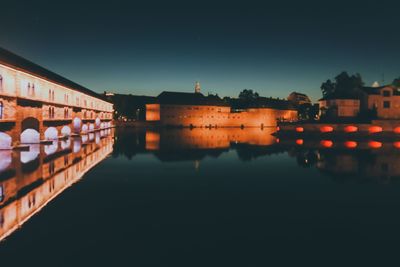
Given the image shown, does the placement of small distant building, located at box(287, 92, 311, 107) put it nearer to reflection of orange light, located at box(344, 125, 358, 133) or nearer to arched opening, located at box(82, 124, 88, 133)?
reflection of orange light, located at box(344, 125, 358, 133)

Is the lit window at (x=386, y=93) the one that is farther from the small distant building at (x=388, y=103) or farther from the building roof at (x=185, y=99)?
the building roof at (x=185, y=99)

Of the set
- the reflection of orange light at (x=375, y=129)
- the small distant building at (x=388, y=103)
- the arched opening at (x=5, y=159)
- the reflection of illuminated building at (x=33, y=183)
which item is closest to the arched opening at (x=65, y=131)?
the arched opening at (x=5, y=159)

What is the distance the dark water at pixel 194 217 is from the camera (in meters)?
8.12

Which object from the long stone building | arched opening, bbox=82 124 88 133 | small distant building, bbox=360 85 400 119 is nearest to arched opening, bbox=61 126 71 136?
the long stone building

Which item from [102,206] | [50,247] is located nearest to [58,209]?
[102,206]

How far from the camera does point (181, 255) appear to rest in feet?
26.5

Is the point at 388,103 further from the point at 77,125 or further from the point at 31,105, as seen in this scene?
the point at 31,105

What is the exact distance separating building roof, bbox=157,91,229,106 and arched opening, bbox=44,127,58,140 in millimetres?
64794

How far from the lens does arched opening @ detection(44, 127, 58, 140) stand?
3991 centimetres

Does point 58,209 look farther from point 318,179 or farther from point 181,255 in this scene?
point 318,179

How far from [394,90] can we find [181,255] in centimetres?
7726

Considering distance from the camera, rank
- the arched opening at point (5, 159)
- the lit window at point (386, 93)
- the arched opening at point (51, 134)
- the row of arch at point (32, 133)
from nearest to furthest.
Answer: the arched opening at point (5, 159)
the row of arch at point (32, 133)
the arched opening at point (51, 134)
the lit window at point (386, 93)

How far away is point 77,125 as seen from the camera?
2207 inches

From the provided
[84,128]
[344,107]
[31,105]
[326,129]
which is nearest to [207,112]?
[344,107]
